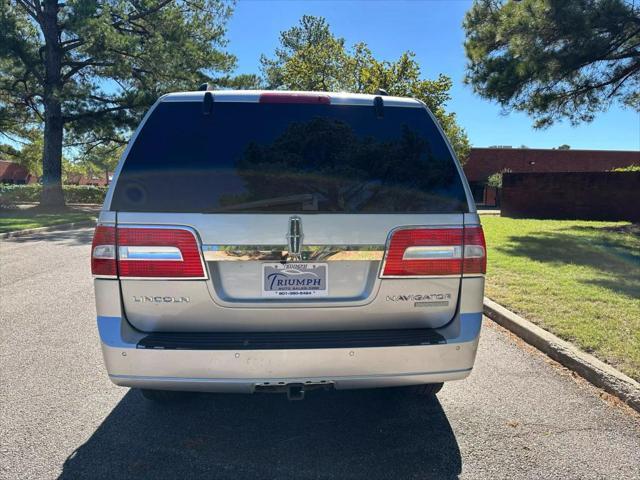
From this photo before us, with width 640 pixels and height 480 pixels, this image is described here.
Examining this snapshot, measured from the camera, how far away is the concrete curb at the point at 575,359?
148 inches

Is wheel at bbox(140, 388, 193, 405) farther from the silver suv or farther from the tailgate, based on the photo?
the tailgate

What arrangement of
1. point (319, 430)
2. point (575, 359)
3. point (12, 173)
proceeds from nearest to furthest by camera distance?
point (319, 430) < point (575, 359) < point (12, 173)

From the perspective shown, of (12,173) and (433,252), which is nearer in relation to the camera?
(433,252)

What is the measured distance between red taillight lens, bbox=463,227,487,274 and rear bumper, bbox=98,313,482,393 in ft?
1.36

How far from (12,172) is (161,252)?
77.6 metres

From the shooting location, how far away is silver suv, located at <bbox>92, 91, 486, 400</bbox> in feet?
8.75

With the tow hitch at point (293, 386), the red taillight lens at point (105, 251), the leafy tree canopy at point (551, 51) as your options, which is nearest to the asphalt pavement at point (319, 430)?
the tow hitch at point (293, 386)

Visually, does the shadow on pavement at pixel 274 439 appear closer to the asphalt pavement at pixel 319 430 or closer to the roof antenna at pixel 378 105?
the asphalt pavement at pixel 319 430

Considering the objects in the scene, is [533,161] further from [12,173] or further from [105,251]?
[12,173]

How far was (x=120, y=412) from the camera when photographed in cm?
351

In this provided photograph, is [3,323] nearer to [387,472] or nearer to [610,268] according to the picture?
[387,472]

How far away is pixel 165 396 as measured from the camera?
3.46 m

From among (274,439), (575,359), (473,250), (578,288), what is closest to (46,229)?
(578,288)

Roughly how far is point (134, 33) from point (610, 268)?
2399 cm
